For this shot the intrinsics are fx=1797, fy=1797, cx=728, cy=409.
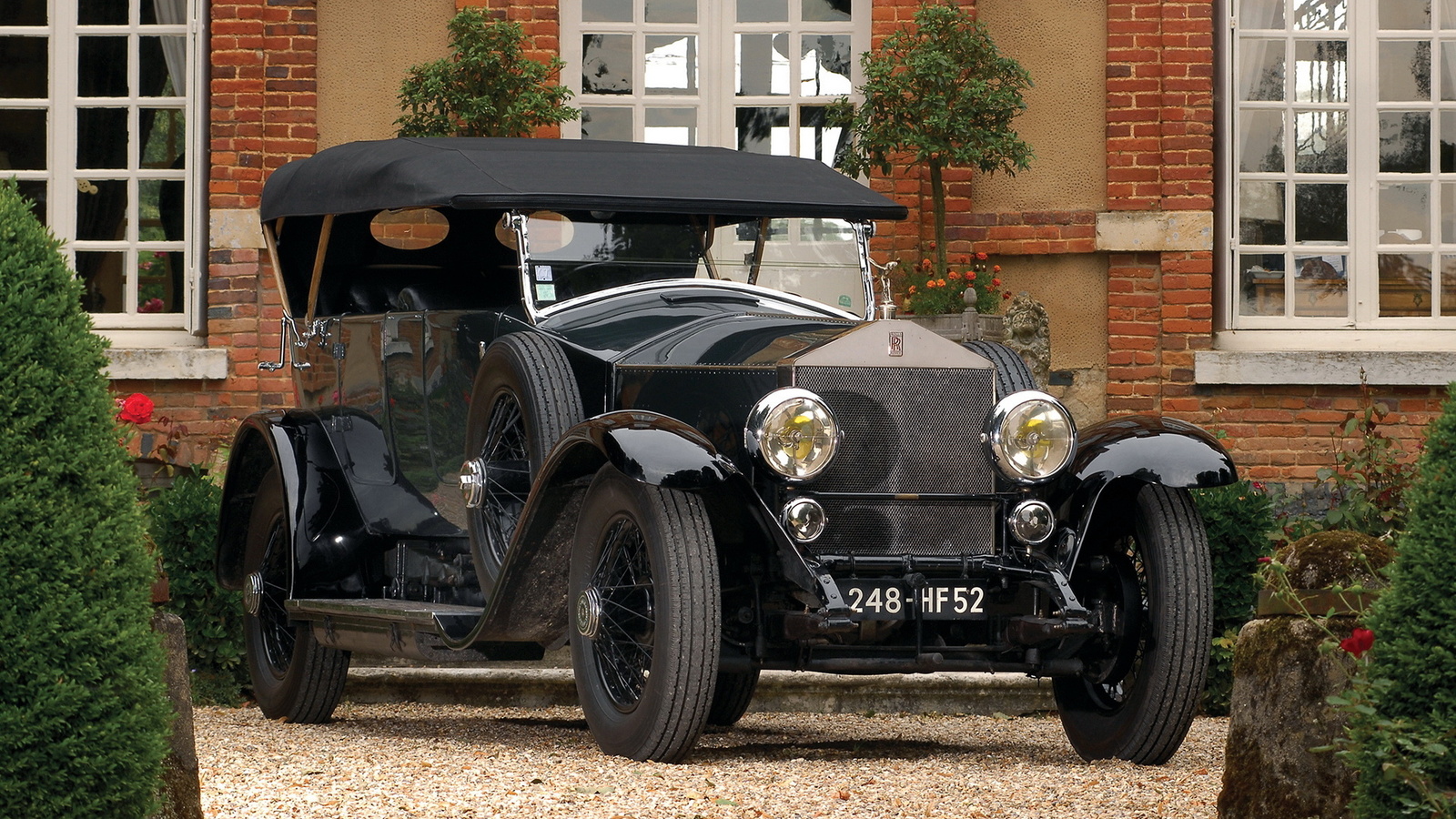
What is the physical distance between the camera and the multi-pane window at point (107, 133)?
10172 mm

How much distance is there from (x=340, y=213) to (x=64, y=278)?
3.14 m

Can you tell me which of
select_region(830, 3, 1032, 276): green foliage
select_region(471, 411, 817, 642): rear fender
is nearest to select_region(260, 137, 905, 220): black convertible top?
select_region(471, 411, 817, 642): rear fender

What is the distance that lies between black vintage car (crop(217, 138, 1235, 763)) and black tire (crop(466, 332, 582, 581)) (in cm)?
1

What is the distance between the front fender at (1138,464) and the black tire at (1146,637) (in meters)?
0.10

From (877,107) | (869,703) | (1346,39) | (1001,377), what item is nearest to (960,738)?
(869,703)

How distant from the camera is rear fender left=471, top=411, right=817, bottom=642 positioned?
4.48 metres

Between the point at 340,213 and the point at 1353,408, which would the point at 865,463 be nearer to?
the point at 340,213

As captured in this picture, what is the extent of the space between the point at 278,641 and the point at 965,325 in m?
3.90

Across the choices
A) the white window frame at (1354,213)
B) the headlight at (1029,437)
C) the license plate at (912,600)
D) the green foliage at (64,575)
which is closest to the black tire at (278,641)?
the license plate at (912,600)

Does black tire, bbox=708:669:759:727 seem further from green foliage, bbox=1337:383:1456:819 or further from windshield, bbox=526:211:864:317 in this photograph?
green foliage, bbox=1337:383:1456:819

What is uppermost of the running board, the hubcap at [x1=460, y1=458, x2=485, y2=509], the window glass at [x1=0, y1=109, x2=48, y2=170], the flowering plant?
the window glass at [x1=0, y1=109, x2=48, y2=170]

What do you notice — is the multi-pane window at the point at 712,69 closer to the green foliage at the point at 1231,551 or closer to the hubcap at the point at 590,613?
the green foliage at the point at 1231,551

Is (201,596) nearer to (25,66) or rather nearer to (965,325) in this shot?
(965,325)

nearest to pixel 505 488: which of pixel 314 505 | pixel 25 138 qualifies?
pixel 314 505
